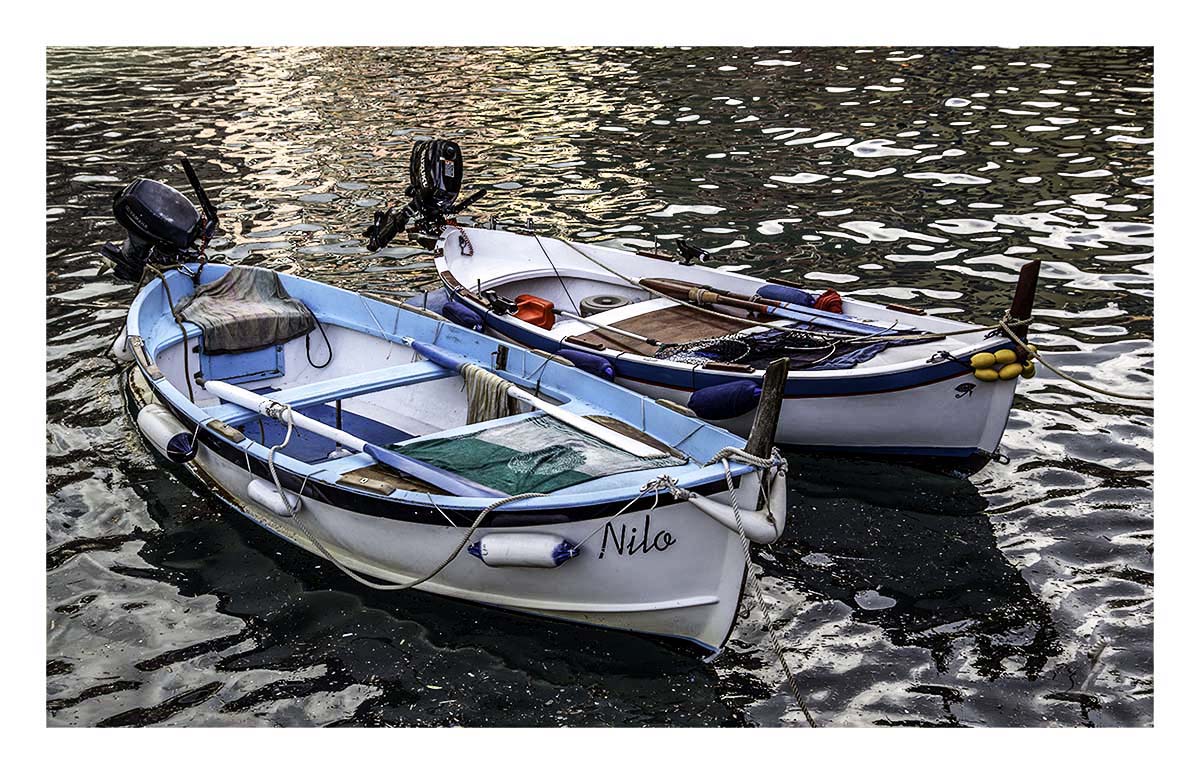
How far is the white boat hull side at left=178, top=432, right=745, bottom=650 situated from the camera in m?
7.45

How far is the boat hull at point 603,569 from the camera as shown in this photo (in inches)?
293

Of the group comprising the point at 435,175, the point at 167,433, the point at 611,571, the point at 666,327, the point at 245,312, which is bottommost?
the point at 611,571

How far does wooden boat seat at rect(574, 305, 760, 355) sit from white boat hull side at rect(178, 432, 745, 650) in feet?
11.1

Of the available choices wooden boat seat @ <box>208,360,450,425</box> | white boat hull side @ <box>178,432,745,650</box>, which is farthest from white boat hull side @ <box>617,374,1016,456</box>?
white boat hull side @ <box>178,432,745,650</box>

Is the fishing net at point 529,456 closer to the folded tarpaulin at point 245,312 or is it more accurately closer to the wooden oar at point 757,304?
the folded tarpaulin at point 245,312

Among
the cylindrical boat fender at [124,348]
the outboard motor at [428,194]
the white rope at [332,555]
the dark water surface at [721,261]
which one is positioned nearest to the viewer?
the white rope at [332,555]

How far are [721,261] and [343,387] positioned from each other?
6764 mm

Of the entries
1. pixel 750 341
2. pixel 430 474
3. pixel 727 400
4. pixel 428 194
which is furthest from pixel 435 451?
pixel 428 194

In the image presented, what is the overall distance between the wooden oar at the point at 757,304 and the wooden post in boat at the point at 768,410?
359cm

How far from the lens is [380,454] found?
8539 mm

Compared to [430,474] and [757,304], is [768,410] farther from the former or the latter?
[757,304]

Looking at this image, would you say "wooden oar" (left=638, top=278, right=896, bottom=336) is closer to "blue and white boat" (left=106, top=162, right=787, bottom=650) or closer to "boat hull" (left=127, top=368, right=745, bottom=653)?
"blue and white boat" (left=106, top=162, right=787, bottom=650)

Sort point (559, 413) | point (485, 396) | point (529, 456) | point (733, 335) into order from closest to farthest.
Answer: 1. point (529, 456)
2. point (559, 413)
3. point (485, 396)
4. point (733, 335)

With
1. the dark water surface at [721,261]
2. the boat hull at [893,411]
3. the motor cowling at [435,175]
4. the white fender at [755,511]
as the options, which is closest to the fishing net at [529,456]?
the white fender at [755,511]
